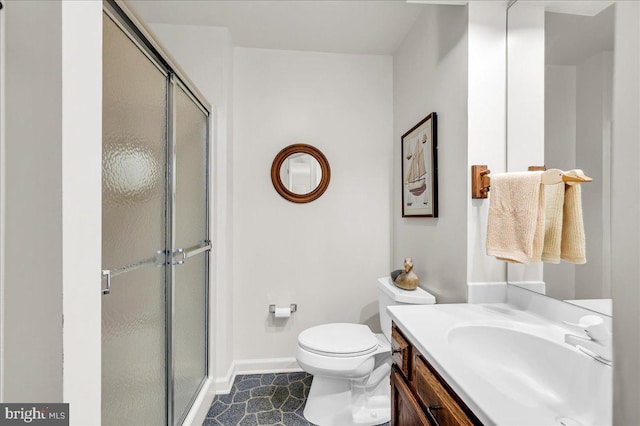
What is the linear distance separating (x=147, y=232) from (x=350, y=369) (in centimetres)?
119

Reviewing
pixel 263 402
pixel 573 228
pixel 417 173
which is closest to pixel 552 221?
pixel 573 228

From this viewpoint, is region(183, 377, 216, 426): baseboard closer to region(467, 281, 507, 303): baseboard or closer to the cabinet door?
the cabinet door

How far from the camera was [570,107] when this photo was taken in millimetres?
1066

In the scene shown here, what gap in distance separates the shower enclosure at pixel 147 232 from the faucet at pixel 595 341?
140cm

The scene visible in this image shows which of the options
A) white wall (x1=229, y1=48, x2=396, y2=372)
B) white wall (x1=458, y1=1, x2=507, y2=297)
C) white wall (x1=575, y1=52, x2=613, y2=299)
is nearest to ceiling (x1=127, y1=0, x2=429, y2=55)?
white wall (x1=229, y1=48, x2=396, y2=372)

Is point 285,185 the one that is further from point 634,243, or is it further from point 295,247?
point 634,243

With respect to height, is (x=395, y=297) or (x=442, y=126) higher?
(x=442, y=126)

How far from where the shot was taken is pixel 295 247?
7.57 feet

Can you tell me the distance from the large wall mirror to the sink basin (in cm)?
23

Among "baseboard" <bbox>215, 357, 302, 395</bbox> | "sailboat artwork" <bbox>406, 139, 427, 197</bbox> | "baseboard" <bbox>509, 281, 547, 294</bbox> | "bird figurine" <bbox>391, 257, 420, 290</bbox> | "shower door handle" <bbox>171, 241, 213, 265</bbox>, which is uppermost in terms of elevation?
"sailboat artwork" <bbox>406, 139, 427, 197</bbox>

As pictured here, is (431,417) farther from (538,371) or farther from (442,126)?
(442,126)

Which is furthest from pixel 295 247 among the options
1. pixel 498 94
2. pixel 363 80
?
pixel 498 94

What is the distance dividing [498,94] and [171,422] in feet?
6.97

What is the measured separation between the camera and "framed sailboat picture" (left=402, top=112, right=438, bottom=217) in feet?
5.42
